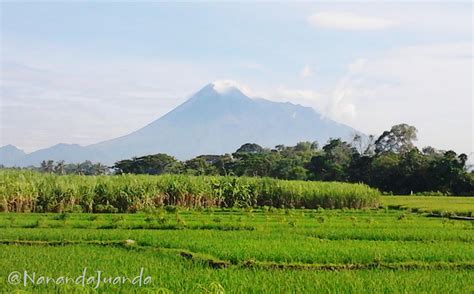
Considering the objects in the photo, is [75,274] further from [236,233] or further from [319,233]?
[319,233]

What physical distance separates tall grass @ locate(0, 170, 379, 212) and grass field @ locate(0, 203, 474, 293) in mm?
4474

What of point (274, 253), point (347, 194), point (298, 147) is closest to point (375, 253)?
point (274, 253)

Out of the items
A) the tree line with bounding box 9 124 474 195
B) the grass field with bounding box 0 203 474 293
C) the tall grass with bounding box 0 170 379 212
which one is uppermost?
the tree line with bounding box 9 124 474 195

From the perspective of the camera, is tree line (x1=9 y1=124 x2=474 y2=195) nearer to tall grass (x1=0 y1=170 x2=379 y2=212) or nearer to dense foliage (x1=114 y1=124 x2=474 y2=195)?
dense foliage (x1=114 y1=124 x2=474 y2=195)

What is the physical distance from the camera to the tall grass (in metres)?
17.9

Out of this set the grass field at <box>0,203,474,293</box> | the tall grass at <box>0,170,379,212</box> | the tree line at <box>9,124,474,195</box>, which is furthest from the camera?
the tree line at <box>9,124,474,195</box>

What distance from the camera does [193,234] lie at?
11.7m

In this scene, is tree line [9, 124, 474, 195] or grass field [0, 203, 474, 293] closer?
grass field [0, 203, 474, 293]

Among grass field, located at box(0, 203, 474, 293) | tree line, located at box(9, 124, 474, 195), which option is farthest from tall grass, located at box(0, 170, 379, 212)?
tree line, located at box(9, 124, 474, 195)

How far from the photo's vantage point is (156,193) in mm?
20312

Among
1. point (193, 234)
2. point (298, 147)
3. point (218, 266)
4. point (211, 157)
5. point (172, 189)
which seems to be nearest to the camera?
point (218, 266)

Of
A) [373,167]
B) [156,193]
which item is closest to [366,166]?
[373,167]

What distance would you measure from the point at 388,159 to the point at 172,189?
20942mm

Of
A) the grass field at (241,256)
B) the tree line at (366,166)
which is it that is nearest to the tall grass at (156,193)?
the grass field at (241,256)
